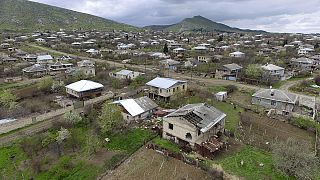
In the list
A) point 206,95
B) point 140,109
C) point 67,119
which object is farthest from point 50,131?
point 206,95

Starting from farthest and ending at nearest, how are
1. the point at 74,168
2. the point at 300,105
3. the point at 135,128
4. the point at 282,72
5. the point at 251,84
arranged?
the point at 282,72, the point at 251,84, the point at 300,105, the point at 135,128, the point at 74,168

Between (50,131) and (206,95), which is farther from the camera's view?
(206,95)

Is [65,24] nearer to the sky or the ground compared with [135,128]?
nearer to the sky

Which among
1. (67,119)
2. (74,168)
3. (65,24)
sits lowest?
(74,168)

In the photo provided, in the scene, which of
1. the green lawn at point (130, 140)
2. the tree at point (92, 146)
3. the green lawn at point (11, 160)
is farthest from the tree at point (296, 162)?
the green lawn at point (11, 160)

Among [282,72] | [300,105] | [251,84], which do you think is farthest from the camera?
[282,72]

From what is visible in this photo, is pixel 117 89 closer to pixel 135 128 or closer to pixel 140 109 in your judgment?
pixel 140 109

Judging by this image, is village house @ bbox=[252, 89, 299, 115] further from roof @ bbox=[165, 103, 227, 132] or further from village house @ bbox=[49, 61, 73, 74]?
village house @ bbox=[49, 61, 73, 74]
